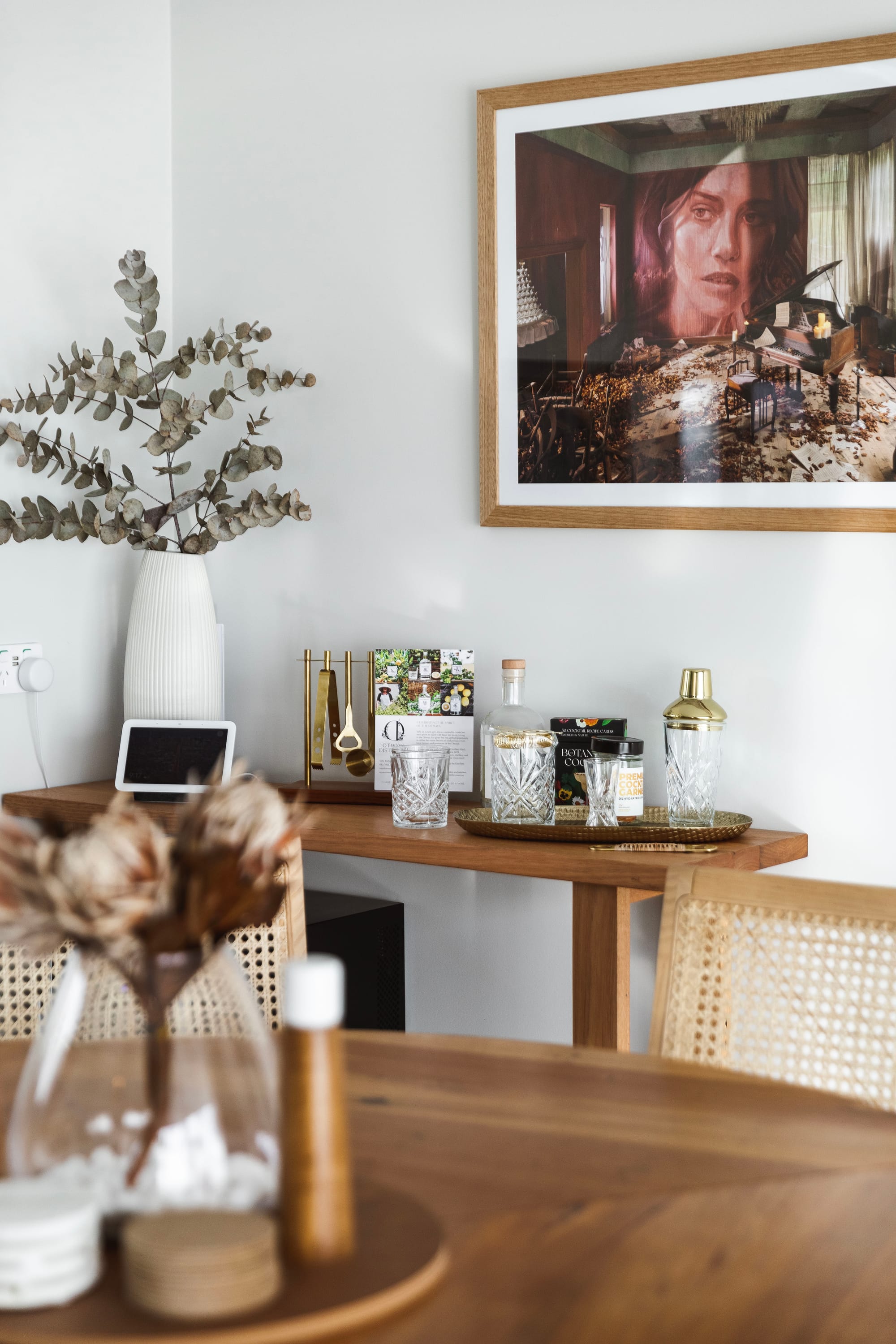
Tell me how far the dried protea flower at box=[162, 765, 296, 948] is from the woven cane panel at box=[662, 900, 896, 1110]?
2.55 feet

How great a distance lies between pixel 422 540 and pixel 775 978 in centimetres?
135

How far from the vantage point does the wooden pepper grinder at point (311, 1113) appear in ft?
2.51

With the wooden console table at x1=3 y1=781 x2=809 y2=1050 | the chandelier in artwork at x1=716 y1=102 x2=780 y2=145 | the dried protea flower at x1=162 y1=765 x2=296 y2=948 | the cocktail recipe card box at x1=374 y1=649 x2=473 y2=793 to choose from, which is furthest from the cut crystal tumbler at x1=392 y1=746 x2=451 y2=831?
the dried protea flower at x1=162 y1=765 x2=296 y2=948

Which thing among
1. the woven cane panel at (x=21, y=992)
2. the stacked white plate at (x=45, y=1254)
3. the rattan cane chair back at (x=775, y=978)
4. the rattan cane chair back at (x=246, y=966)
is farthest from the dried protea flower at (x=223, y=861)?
the woven cane panel at (x=21, y=992)

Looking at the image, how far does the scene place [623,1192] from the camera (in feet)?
3.03

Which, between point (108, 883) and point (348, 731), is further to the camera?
point (348, 731)

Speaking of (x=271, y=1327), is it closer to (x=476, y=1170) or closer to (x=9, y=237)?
(x=476, y=1170)

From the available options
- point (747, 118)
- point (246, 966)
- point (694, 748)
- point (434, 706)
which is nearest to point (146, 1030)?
point (246, 966)

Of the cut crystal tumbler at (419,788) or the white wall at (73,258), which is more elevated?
the white wall at (73,258)

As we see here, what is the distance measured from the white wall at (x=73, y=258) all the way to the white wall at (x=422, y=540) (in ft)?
0.03

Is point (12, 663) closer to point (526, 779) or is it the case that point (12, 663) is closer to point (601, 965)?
point (526, 779)

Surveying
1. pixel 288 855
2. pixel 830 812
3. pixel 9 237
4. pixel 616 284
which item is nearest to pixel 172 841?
pixel 288 855

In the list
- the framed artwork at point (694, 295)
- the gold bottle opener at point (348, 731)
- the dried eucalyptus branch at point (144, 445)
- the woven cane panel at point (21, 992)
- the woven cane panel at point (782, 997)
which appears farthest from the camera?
the gold bottle opener at point (348, 731)

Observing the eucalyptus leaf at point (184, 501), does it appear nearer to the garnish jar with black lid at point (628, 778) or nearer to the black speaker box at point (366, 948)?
the black speaker box at point (366, 948)
